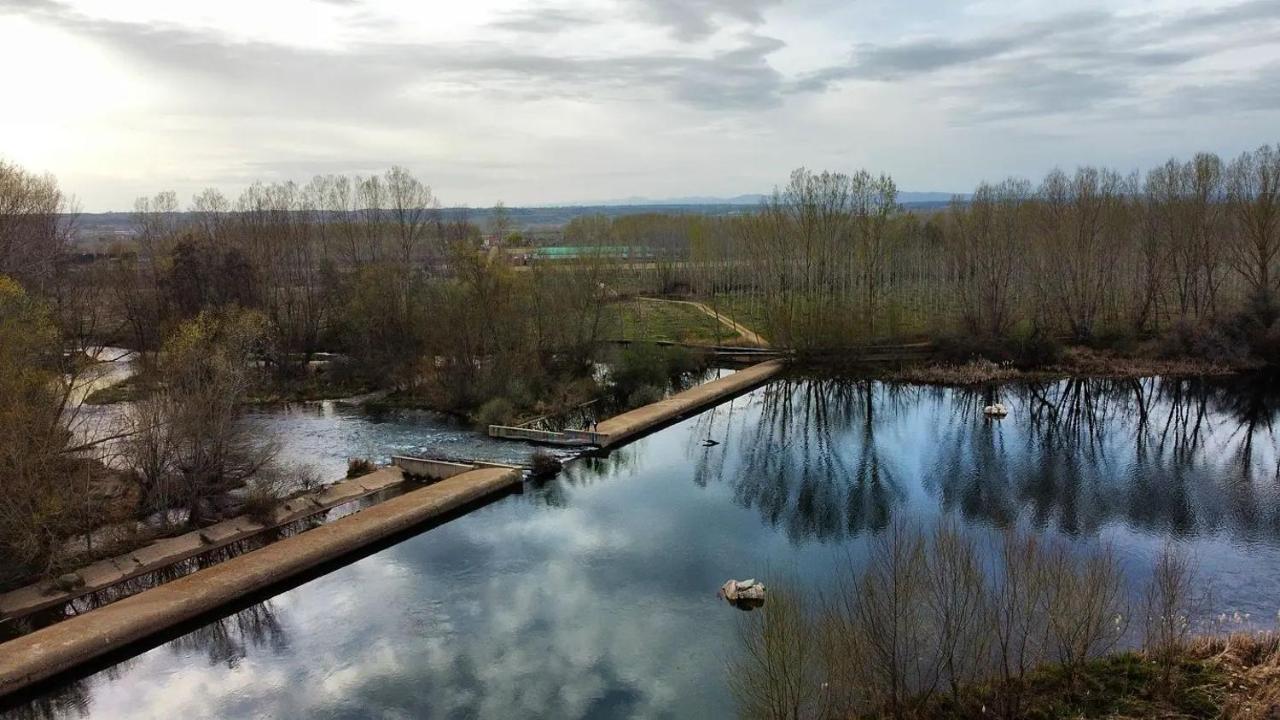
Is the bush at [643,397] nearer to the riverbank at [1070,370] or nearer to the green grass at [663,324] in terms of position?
the green grass at [663,324]

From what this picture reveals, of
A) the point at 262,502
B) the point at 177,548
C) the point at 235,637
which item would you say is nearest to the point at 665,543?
the point at 235,637

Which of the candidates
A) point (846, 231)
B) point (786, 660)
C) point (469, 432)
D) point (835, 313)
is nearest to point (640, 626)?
point (786, 660)

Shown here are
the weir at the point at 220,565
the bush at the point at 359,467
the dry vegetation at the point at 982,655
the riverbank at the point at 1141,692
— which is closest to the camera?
the dry vegetation at the point at 982,655

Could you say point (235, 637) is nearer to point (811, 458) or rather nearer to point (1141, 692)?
point (1141, 692)

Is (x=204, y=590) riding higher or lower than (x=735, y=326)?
lower

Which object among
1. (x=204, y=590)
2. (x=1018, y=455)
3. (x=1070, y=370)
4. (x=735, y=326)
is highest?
(x=735, y=326)

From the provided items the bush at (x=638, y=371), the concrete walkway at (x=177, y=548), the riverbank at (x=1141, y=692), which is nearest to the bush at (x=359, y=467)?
the concrete walkway at (x=177, y=548)
